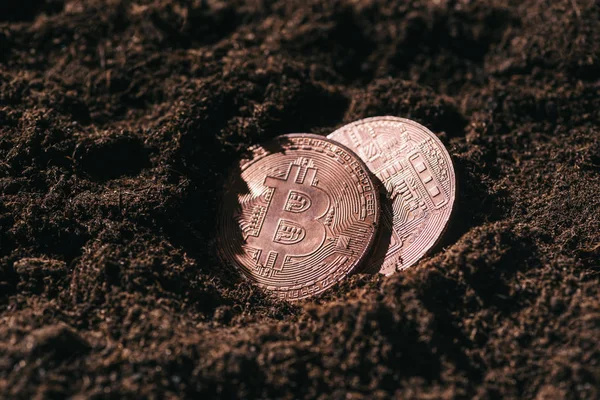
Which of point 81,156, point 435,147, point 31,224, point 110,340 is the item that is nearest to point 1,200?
point 31,224

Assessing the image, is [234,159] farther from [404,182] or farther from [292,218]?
[404,182]

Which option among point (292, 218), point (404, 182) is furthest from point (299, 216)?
point (404, 182)

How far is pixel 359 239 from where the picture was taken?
409 cm

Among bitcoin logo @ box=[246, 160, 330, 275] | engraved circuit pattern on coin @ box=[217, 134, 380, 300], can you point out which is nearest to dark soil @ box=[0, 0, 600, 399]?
engraved circuit pattern on coin @ box=[217, 134, 380, 300]

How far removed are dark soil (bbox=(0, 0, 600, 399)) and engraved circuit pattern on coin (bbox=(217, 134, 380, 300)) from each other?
15 cm

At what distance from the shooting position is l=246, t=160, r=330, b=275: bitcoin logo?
4.14 metres

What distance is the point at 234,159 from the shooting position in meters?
4.68

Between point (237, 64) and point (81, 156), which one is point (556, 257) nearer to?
point (237, 64)

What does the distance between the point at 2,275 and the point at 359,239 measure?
234 centimetres

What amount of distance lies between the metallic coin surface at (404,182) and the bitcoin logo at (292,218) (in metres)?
0.42

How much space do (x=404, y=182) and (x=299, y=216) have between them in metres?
0.78

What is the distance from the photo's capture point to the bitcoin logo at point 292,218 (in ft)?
13.6

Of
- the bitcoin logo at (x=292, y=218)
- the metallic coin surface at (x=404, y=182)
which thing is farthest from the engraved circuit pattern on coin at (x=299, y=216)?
the metallic coin surface at (x=404, y=182)

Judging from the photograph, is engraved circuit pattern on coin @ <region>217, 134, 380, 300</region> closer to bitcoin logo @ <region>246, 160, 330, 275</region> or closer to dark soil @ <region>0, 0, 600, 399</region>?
bitcoin logo @ <region>246, 160, 330, 275</region>
